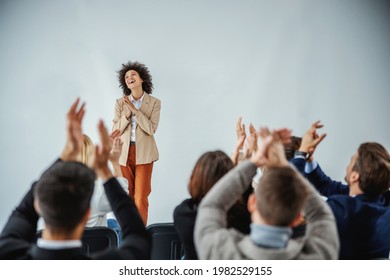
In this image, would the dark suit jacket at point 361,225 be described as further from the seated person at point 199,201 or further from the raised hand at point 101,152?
the raised hand at point 101,152

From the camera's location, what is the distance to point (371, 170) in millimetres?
1396

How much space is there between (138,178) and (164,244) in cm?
120

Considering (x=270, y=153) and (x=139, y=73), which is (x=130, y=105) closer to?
(x=139, y=73)

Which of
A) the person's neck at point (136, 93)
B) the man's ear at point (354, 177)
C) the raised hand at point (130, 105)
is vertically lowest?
the man's ear at point (354, 177)

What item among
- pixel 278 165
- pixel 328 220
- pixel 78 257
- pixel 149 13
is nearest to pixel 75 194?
pixel 78 257

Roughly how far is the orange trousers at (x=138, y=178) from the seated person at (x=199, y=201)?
145 centimetres

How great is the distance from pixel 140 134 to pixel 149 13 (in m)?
0.84

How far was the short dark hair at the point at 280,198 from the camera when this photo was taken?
2.93 ft

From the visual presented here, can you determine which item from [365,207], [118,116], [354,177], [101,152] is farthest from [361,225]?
[118,116]

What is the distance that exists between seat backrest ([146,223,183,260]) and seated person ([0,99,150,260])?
48 centimetres

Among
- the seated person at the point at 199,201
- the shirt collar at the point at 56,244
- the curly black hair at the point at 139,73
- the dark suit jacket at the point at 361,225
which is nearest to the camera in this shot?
the shirt collar at the point at 56,244

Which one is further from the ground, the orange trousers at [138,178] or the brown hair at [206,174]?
the brown hair at [206,174]

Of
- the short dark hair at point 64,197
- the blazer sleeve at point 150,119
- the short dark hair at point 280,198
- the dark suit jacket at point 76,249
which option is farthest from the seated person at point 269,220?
the blazer sleeve at point 150,119

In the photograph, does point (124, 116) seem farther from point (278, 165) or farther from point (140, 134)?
point (278, 165)
